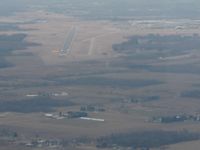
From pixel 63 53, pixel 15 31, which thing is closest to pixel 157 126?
pixel 63 53

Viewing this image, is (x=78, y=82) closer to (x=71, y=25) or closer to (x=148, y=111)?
(x=148, y=111)

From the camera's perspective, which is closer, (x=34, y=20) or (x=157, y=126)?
(x=157, y=126)

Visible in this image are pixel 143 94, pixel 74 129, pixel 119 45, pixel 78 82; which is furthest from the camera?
pixel 119 45

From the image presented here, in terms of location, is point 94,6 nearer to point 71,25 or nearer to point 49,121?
point 71,25

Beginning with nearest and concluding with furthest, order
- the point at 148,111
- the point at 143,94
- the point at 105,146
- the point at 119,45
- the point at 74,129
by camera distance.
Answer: the point at 105,146, the point at 74,129, the point at 148,111, the point at 143,94, the point at 119,45

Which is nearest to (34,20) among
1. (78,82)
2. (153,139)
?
(78,82)

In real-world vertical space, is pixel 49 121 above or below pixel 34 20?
above
